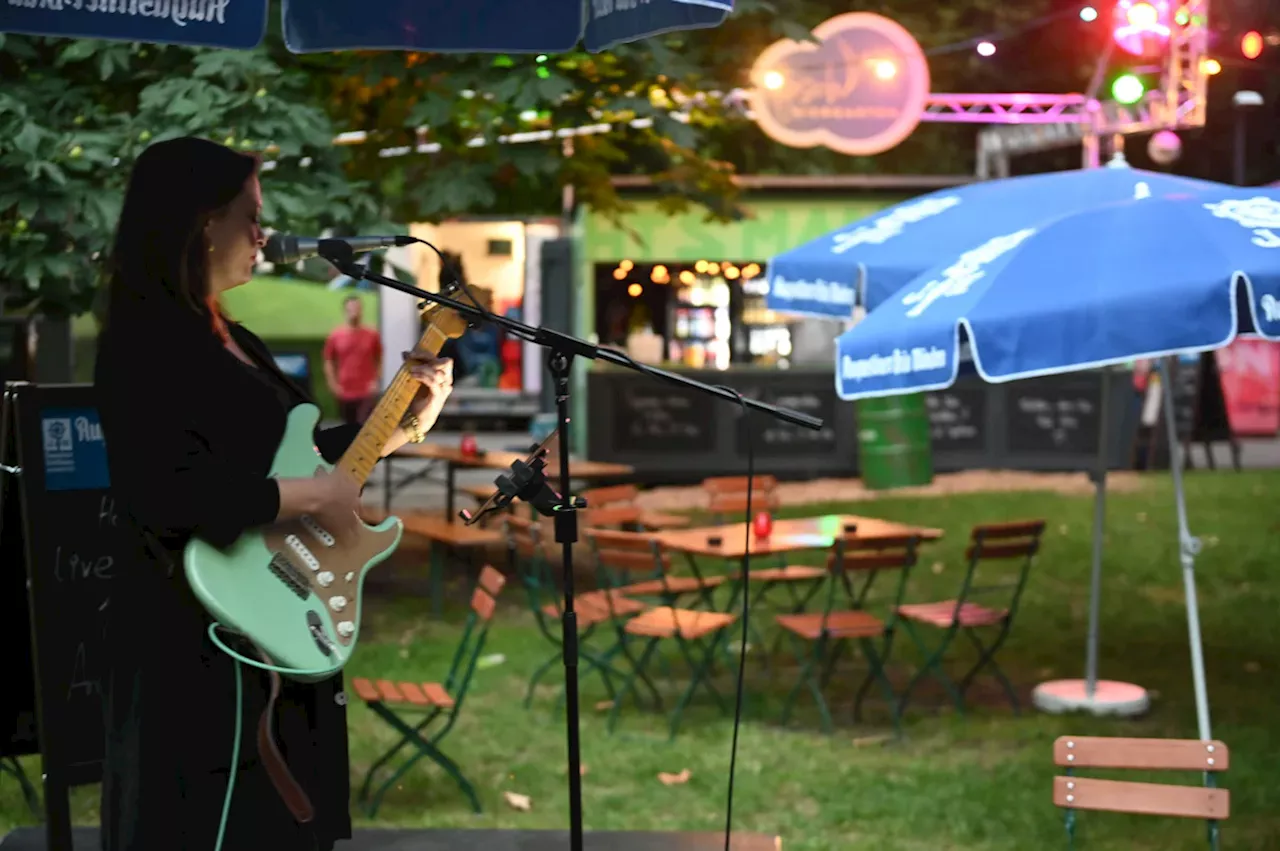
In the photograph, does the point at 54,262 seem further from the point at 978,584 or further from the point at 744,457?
the point at 744,457

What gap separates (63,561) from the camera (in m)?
4.70

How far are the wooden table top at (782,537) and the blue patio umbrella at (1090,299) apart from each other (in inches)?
76.0

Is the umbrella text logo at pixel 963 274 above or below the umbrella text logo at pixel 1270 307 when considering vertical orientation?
above

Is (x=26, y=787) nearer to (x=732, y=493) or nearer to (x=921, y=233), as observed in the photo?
(x=921, y=233)

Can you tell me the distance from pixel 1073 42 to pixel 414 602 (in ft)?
50.1

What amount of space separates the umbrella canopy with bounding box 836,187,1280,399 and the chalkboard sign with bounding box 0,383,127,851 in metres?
2.59

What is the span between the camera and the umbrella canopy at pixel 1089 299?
5172mm

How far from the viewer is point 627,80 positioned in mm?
9062

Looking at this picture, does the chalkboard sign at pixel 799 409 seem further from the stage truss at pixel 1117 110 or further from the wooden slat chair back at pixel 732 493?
the wooden slat chair back at pixel 732 493

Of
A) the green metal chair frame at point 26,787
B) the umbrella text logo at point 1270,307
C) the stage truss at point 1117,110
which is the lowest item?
the green metal chair frame at point 26,787

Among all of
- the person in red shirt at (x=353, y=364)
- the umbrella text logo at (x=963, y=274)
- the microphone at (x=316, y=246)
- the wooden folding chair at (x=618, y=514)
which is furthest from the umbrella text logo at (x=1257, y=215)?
the person in red shirt at (x=353, y=364)

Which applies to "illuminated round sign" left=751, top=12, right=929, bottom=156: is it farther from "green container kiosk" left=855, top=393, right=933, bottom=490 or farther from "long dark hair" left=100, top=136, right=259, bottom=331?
"long dark hair" left=100, top=136, right=259, bottom=331

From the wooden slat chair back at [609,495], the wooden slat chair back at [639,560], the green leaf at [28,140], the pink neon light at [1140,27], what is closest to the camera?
the green leaf at [28,140]

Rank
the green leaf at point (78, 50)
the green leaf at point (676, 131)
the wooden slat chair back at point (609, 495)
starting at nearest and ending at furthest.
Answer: the green leaf at point (78, 50) < the green leaf at point (676, 131) < the wooden slat chair back at point (609, 495)
